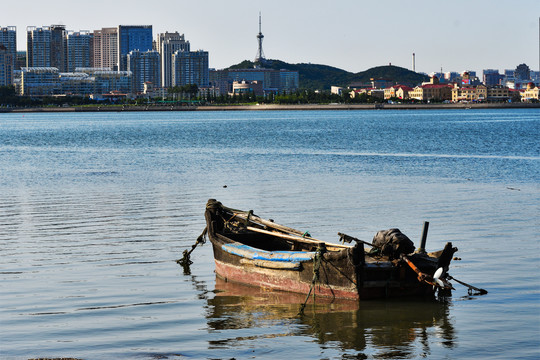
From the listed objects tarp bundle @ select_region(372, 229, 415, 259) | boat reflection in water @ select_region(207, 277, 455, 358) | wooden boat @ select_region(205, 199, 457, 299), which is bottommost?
boat reflection in water @ select_region(207, 277, 455, 358)

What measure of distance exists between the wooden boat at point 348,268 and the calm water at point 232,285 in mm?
289

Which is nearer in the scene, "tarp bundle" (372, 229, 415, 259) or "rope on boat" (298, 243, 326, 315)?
"rope on boat" (298, 243, 326, 315)

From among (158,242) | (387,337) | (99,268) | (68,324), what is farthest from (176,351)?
(158,242)

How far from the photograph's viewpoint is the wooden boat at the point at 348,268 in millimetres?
14109

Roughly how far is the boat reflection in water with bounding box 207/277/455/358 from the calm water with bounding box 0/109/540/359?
0.11ft

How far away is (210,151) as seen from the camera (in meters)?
63.5

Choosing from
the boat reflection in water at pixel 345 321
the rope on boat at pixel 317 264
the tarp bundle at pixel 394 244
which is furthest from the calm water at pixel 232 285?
the tarp bundle at pixel 394 244

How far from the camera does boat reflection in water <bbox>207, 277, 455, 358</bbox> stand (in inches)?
494

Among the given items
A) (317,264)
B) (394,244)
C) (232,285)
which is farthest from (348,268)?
(232,285)

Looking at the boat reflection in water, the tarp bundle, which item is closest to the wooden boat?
the tarp bundle

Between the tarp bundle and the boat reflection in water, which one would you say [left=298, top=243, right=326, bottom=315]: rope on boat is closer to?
the boat reflection in water

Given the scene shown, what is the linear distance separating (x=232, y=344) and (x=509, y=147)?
56862 mm

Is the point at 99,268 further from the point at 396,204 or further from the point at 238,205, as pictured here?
the point at 396,204

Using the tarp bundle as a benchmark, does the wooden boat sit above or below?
below
